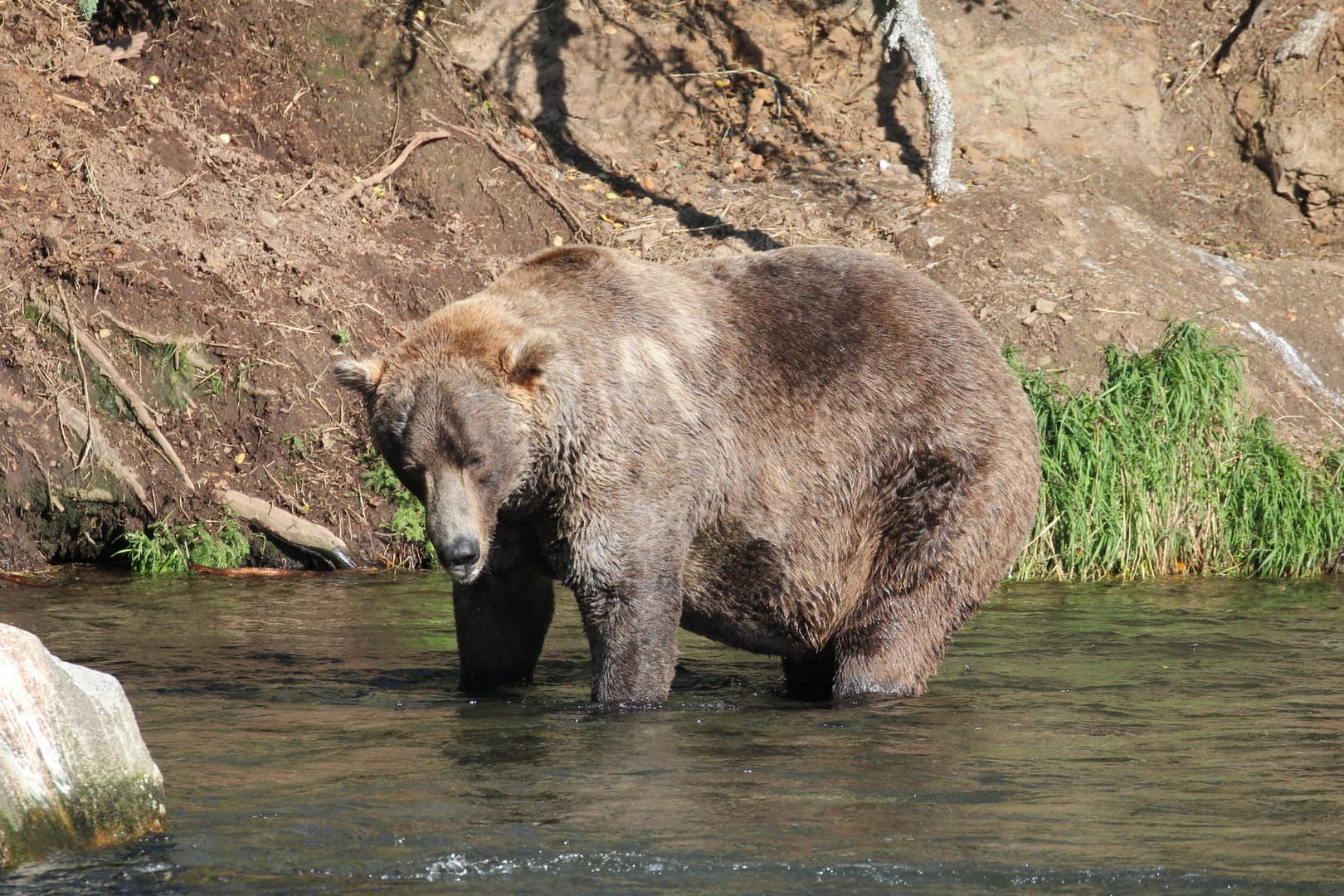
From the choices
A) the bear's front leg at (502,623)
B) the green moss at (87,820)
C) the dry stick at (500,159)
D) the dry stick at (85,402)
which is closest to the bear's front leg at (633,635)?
the bear's front leg at (502,623)

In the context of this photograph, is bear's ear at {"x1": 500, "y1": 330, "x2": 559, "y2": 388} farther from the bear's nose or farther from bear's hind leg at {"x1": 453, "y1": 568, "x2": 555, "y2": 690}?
bear's hind leg at {"x1": 453, "y1": 568, "x2": 555, "y2": 690}

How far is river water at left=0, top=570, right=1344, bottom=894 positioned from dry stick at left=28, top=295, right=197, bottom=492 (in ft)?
6.50

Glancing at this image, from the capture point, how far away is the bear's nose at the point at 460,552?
19.0 ft

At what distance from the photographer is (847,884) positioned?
14.4 ft

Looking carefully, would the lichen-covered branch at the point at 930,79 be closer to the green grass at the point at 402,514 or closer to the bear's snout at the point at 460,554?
the green grass at the point at 402,514

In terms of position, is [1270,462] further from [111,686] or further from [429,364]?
[111,686]

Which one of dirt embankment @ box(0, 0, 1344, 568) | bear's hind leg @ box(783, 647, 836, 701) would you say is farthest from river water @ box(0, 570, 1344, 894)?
dirt embankment @ box(0, 0, 1344, 568)

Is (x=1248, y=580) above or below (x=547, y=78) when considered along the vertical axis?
below

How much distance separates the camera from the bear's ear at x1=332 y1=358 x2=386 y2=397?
6.07m

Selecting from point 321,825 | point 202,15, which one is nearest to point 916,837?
point 321,825

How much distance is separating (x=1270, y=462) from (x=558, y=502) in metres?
7.03

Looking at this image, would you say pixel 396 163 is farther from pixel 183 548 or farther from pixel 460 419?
pixel 460 419

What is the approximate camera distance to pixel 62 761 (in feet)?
14.7

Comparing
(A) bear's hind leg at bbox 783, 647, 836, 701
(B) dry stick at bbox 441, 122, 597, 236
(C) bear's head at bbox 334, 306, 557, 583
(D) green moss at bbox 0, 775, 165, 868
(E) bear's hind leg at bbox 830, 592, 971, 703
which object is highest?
(B) dry stick at bbox 441, 122, 597, 236
